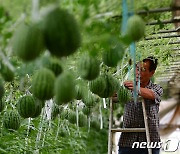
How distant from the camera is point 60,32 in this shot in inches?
66.2

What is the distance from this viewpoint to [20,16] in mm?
1995

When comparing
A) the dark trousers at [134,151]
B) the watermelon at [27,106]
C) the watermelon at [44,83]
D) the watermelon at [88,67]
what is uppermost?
the dark trousers at [134,151]

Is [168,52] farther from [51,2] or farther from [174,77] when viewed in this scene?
[51,2]

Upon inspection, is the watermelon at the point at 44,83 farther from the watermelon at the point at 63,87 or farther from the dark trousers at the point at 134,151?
the dark trousers at the point at 134,151

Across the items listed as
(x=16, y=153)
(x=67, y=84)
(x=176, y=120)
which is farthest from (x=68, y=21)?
(x=176, y=120)

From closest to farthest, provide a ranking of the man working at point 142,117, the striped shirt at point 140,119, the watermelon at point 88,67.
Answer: the watermelon at point 88,67, the man working at point 142,117, the striped shirt at point 140,119

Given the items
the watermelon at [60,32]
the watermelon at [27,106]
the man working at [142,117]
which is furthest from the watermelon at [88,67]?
the man working at [142,117]

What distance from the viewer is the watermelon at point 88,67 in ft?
7.80

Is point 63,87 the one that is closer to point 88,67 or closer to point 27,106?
point 88,67

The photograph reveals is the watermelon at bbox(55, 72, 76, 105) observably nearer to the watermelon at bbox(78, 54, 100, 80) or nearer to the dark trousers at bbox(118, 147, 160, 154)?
the watermelon at bbox(78, 54, 100, 80)

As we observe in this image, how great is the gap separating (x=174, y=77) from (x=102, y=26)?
674cm

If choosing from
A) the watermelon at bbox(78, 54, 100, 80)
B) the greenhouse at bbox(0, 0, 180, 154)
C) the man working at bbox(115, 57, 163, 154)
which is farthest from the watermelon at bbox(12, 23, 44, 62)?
the man working at bbox(115, 57, 163, 154)

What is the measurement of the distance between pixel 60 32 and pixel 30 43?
113 millimetres

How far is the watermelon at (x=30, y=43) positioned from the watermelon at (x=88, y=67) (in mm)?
675
